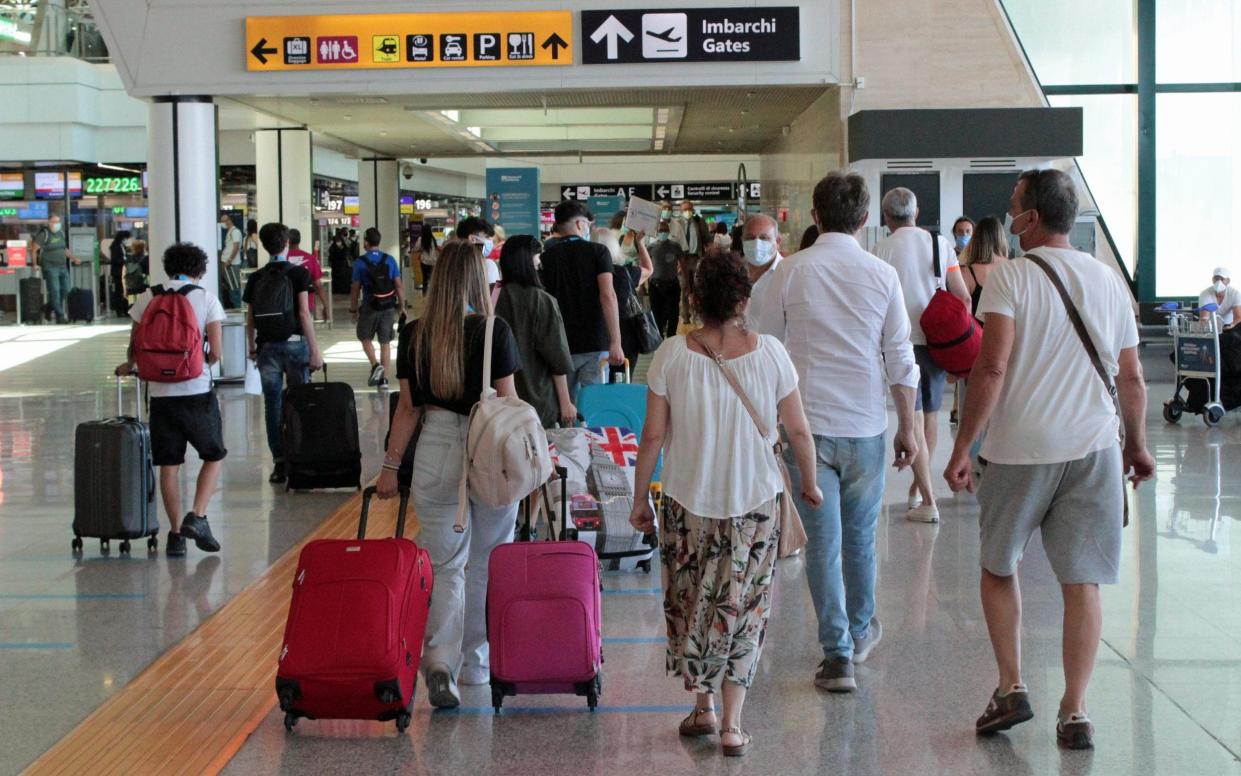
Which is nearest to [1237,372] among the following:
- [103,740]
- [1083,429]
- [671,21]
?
[671,21]

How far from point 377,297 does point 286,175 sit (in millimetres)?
5205

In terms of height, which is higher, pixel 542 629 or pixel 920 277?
pixel 920 277

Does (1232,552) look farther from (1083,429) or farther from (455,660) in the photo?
(455,660)

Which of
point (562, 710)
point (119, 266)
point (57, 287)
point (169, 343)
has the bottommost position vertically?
point (562, 710)

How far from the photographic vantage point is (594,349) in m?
8.30

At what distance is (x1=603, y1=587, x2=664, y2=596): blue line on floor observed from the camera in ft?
21.5

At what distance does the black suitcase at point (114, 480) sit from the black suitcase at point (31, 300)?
23551mm

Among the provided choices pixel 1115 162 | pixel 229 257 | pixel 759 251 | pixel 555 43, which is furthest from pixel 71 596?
pixel 229 257

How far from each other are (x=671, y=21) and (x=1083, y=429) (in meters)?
10.6

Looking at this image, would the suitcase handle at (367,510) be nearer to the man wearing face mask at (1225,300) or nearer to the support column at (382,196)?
the man wearing face mask at (1225,300)

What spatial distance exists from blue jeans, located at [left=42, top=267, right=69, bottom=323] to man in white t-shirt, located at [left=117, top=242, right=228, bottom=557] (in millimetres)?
23441

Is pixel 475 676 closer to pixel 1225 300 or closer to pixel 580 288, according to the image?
pixel 580 288

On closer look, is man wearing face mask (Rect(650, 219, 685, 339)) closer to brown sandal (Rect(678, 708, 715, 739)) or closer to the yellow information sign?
the yellow information sign

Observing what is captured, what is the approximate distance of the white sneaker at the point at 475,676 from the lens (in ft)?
16.6
